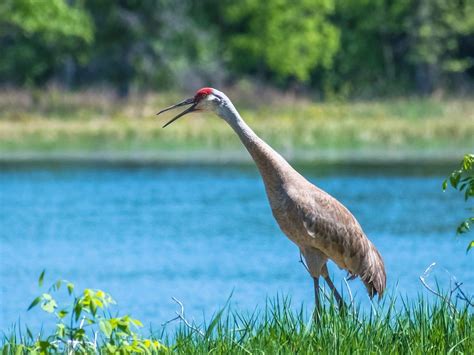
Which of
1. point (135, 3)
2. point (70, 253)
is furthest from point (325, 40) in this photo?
point (70, 253)

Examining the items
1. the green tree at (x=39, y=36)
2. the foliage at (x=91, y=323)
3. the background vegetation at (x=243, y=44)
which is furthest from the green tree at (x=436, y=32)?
the foliage at (x=91, y=323)

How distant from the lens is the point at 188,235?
15.1 m

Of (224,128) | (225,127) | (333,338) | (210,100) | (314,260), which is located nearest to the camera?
(333,338)

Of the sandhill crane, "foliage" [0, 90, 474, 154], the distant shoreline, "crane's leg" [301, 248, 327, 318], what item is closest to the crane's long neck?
the sandhill crane

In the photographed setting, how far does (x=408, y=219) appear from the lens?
16172mm

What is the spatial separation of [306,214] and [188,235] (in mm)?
8094

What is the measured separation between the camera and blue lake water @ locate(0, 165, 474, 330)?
11234 millimetres

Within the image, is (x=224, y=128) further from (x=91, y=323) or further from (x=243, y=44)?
(x=91, y=323)

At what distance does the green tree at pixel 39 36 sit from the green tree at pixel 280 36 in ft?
16.1

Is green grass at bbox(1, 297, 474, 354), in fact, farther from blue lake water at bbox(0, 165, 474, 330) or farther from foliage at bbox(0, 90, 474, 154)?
foliage at bbox(0, 90, 474, 154)

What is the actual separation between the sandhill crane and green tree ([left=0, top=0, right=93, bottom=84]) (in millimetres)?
24580

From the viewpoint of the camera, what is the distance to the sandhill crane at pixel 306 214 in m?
6.98

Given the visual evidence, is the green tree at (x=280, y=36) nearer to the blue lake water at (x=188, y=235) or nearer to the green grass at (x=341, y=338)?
the blue lake water at (x=188, y=235)

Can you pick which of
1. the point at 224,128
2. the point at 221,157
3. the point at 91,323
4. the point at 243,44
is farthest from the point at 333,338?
the point at 243,44
